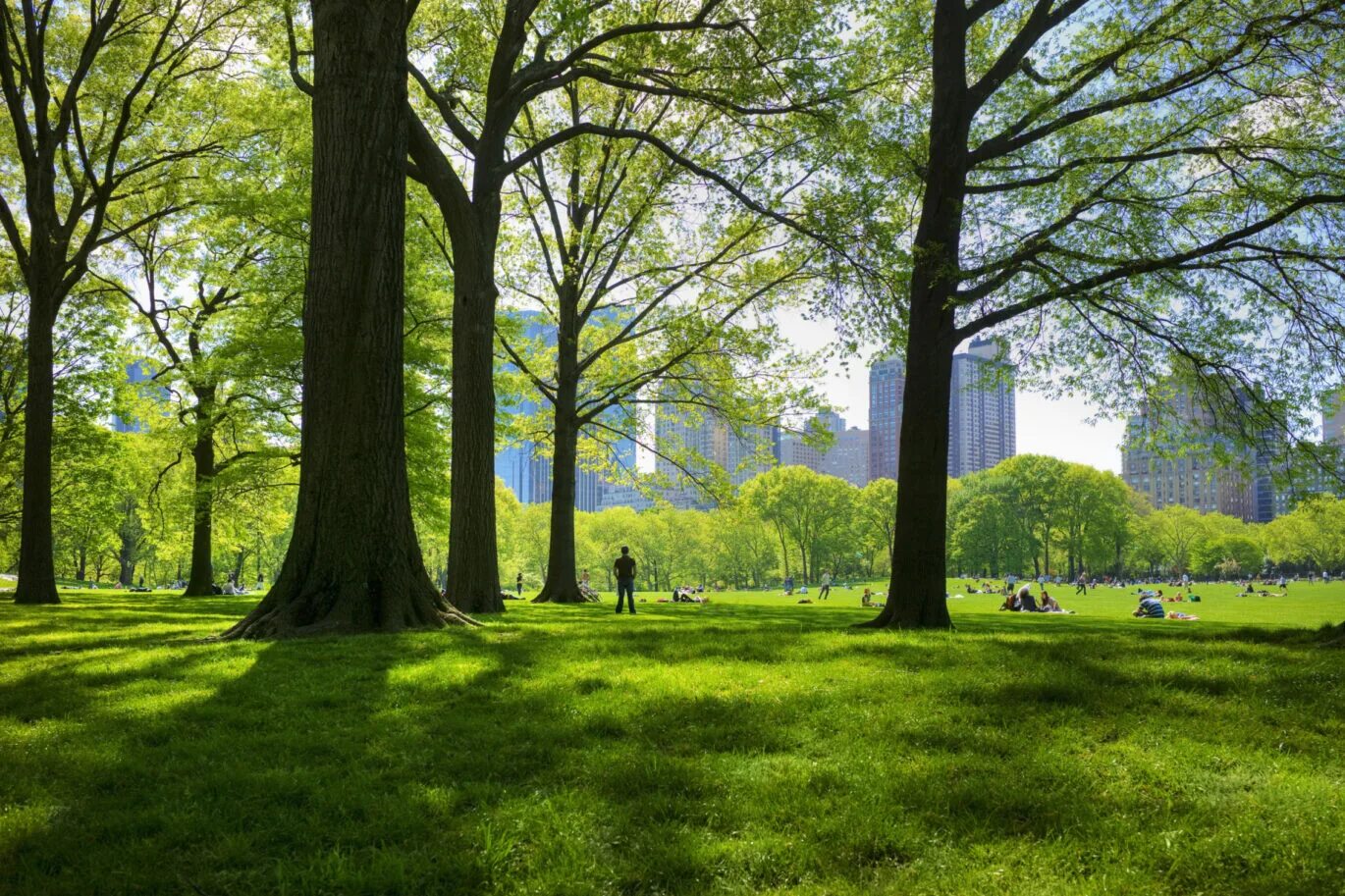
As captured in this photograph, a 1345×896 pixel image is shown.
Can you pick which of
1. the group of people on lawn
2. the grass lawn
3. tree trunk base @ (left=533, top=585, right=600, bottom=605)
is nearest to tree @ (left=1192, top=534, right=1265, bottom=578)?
the group of people on lawn

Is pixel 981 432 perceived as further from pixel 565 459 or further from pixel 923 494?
pixel 923 494

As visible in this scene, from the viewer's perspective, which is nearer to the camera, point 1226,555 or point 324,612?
point 324,612

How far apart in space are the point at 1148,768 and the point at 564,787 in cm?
292

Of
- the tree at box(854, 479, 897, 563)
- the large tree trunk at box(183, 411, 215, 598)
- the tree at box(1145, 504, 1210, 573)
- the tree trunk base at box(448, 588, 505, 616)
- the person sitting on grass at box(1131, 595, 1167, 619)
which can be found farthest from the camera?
the tree at box(1145, 504, 1210, 573)

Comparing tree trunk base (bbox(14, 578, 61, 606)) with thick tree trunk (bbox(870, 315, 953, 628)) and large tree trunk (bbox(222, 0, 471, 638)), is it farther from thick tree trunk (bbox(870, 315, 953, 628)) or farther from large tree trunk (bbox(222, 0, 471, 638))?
thick tree trunk (bbox(870, 315, 953, 628))

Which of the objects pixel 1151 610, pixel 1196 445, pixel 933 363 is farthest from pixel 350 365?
pixel 1151 610

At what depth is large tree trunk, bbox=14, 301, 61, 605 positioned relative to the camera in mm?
16578

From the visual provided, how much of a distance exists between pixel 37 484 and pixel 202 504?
6.00 m

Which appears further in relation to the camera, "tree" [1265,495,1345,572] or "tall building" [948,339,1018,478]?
"tall building" [948,339,1018,478]

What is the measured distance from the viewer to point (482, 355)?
43.2ft

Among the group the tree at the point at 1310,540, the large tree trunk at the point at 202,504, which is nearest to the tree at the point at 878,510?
the tree at the point at 1310,540

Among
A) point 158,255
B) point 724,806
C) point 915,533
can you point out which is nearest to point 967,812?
point 724,806

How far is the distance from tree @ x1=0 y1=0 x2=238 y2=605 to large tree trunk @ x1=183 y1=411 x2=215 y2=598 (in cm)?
472

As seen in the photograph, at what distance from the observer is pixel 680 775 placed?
12.6 feet
